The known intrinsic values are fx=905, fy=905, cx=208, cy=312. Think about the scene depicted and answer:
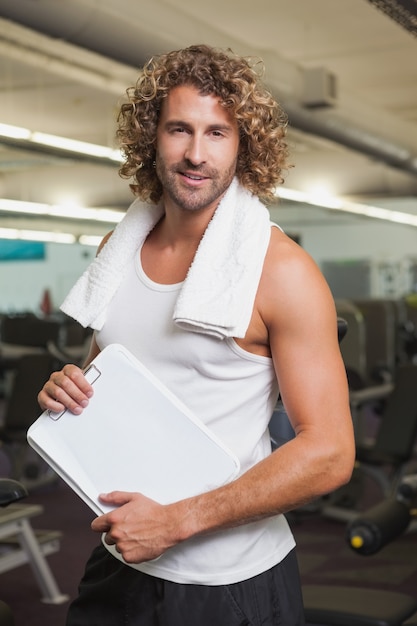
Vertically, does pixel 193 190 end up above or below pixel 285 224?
below

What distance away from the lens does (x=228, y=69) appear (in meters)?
1.35

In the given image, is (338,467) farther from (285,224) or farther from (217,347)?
(285,224)

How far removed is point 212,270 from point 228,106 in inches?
9.6

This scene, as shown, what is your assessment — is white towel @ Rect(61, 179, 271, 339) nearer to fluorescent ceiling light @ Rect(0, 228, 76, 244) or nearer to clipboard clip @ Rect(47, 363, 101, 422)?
clipboard clip @ Rect(47, 363, 101, 422)

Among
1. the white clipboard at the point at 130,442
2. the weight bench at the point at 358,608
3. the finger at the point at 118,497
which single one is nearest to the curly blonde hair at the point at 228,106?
the white clipboard at the point at 130,442

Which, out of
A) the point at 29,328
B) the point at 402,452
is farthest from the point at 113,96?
the point at 402,452

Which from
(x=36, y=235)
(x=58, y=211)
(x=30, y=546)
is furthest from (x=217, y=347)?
(x=36, y=235)

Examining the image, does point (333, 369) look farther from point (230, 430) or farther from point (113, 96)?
point (113, 96)

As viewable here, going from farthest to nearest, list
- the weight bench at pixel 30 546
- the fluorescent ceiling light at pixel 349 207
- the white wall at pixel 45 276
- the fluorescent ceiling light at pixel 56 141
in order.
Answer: the fluorescent ceiling light at pixel 349 207
the white wall at pixel 45 276
the fluorescent ceiling light at pixel 56 141
the weight bench at pixel 30 546

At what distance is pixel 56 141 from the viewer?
5980mm

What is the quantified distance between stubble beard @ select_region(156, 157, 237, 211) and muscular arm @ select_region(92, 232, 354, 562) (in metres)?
0.13

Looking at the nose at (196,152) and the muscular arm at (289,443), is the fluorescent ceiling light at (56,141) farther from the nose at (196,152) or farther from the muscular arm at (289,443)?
the muscular arm at (289,443)

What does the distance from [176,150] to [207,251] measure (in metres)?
0.15

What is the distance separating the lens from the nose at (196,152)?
128cm
